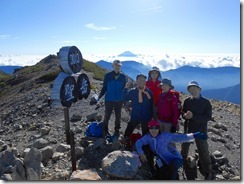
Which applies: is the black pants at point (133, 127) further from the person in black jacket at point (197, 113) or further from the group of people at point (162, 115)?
the person in black jacket at point (197, 113)

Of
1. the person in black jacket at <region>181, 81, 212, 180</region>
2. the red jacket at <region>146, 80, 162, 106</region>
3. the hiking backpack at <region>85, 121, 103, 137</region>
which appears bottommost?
the hiking backpack at <region>85, 121, 103, 137</region>

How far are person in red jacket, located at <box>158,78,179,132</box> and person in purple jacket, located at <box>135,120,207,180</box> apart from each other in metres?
0.86

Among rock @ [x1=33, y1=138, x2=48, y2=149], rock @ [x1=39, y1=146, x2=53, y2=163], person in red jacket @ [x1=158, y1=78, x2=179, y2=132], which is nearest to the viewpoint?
person in red jacket @ [x1=158, y1=78, x2=179, y2=132]

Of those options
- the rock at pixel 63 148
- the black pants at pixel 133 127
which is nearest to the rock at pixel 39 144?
the rock at pixel 63 148

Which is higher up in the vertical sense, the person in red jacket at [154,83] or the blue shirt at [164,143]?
the person in red jacket at [154,83]

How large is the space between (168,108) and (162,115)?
9.6 inches

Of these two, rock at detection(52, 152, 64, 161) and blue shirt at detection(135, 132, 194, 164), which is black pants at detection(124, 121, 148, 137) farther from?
rock at detection(52, 152, 64, 161)

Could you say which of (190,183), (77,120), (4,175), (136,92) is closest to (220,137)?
(77,120)

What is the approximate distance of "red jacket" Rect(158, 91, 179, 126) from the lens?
844cm

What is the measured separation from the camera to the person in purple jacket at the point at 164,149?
7.50 metres

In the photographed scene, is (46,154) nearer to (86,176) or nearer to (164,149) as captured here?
(86,176)

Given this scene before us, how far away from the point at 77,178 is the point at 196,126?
10.9 feet

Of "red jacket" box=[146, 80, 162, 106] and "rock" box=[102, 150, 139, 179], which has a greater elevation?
"red jacket" box=[146, 80, 162, 106]

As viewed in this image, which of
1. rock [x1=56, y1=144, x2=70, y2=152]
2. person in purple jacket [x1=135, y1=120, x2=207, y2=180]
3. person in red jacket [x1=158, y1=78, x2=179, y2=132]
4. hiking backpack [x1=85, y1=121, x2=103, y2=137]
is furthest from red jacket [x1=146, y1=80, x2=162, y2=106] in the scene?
rock [x1=56, y1=144, x2=70, y2=152]
